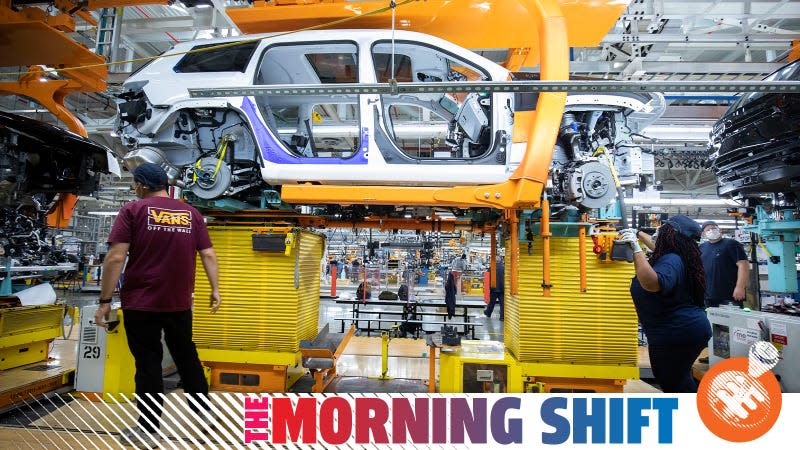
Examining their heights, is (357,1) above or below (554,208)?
above

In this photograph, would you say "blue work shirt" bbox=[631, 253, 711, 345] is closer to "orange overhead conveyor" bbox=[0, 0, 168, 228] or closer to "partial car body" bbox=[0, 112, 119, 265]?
"orange overhead conveyor" bbox=[0, 0, 168, 228]

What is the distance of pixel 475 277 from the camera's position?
60.9 ft

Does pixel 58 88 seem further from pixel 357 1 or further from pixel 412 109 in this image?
pixel 412 109

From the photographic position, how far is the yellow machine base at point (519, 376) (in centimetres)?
309

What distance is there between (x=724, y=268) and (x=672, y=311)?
3146 mm

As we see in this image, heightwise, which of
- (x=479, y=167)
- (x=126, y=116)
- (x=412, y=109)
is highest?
(x=412, y=109)

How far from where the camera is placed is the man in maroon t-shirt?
82.8 inches

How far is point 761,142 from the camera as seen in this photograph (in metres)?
3.45

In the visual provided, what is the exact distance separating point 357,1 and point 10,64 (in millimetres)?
3209

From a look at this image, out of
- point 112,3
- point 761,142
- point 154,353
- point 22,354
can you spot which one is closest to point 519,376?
point 154,353

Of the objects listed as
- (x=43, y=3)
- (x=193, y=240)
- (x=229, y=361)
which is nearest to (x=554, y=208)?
(x=193, y=240)

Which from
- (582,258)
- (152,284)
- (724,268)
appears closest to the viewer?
(152,284)

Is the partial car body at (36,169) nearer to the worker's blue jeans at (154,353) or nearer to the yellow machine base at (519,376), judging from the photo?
the worker's blue jeans at (154,353)

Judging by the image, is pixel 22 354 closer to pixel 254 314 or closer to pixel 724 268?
pixel 254 314
